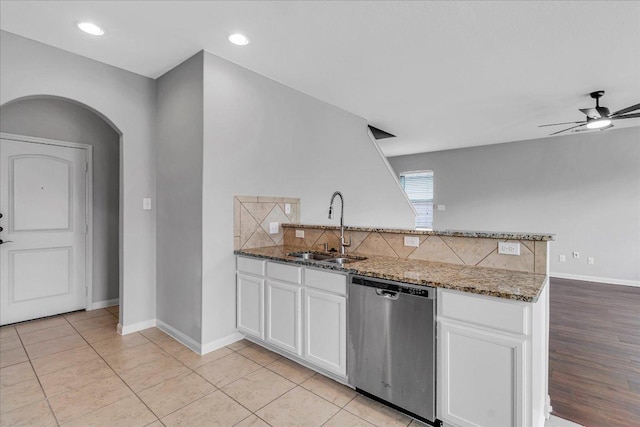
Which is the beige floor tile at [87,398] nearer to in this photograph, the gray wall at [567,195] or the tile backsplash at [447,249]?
the tile backsplash at [447,249]

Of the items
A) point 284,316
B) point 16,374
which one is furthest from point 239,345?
point 16,374

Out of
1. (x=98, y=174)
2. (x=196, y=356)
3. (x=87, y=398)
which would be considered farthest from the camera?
(x=98, y=174)

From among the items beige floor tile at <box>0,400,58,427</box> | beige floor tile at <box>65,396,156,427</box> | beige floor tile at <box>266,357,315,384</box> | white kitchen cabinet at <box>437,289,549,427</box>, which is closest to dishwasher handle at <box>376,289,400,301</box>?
white kitchen cabinet at <box>437,289,549,427</box>

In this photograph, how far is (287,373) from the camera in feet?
8.07

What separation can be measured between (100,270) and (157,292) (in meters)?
1.10

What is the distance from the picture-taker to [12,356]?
2.62 meters

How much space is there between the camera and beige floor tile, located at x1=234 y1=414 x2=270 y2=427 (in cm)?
186

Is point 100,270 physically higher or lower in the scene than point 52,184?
lower

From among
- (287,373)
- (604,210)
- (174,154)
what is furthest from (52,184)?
(604,210)

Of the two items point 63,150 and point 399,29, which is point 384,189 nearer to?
point 399,29

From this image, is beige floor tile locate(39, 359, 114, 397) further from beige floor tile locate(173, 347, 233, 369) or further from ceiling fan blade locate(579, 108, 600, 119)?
ceiling fan blade locate(579, 108, 600, 119)

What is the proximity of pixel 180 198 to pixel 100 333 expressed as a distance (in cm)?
158

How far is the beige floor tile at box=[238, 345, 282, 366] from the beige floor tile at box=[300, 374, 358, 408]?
46cm

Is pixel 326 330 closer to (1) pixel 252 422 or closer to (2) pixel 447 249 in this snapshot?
(1) pixel 252 422
